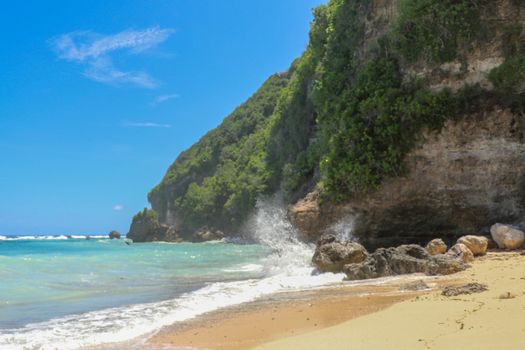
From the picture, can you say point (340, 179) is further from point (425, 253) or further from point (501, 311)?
point (501, 311)

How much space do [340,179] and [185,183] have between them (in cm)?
7136

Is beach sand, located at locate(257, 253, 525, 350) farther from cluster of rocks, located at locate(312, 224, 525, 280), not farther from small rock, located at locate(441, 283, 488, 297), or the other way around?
cluster of rocks, located at locate(312, 224, 525, 280)

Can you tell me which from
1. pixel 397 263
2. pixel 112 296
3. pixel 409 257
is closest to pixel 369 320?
pixel 397 263

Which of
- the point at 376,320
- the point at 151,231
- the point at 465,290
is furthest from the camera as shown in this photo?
the point at 151,231

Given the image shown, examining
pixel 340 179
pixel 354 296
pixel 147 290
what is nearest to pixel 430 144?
pixel 340 179

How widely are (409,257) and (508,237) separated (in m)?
3.11

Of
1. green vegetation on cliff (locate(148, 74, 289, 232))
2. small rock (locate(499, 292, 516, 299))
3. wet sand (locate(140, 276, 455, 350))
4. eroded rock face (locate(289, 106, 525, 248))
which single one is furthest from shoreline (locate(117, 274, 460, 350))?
green vegetation on cliff (locate(148, 74, 289, 232))

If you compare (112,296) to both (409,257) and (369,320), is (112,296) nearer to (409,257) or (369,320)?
(409,257)

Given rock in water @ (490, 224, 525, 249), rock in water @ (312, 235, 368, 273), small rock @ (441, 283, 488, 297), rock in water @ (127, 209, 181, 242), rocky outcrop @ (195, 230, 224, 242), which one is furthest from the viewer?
rock in water @ (127, 209, 181, 242)

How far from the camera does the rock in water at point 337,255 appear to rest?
13070mm

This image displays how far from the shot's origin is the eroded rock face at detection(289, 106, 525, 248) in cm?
1412

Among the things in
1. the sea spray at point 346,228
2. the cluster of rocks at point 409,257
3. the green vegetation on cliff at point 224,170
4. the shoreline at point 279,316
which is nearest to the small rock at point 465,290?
the shoreline at point 279,316

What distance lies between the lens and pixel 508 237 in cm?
1235

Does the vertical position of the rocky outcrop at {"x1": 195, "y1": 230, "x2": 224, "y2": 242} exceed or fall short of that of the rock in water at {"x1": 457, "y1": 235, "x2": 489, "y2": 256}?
it exceeds it
